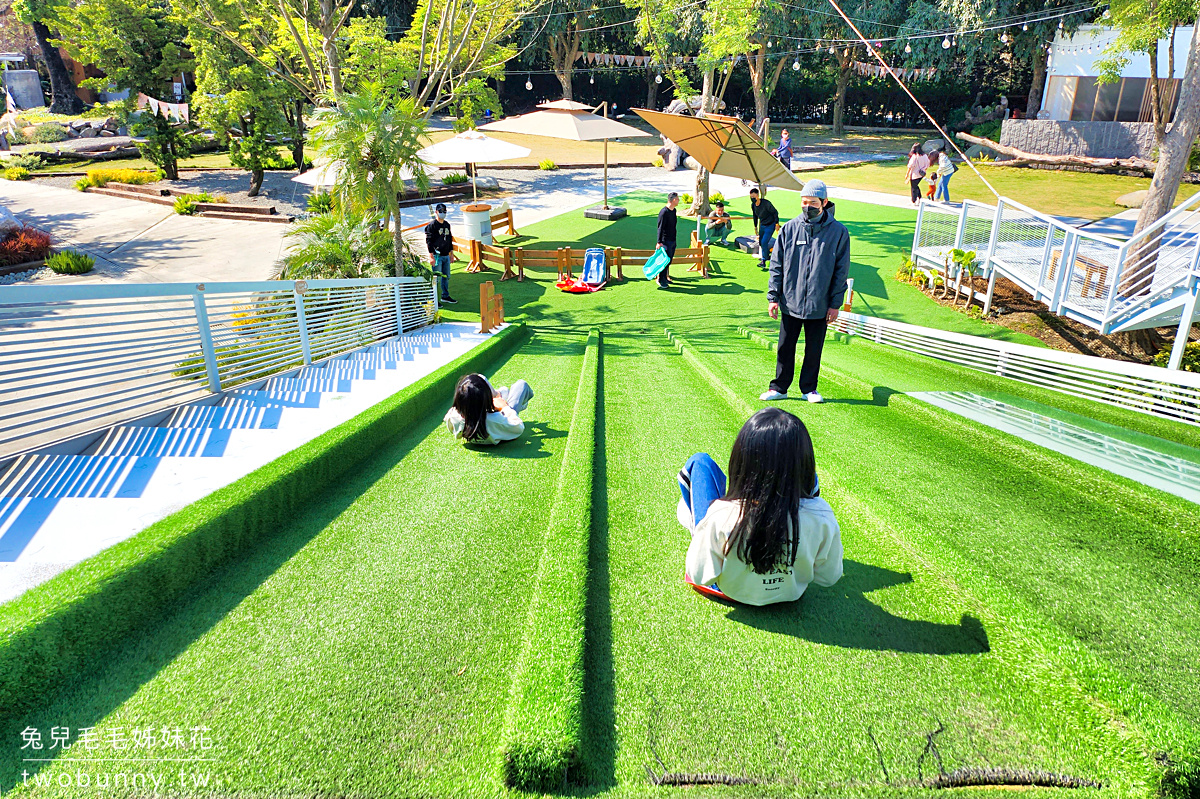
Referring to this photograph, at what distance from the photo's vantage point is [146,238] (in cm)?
1819

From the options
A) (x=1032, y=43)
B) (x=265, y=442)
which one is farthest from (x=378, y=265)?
(x=1032, y=43)

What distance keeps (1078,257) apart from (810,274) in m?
6.87

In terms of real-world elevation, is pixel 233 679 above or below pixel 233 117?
below

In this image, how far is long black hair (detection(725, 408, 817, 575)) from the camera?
2.45 meters

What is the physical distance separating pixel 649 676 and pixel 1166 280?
29.8ft

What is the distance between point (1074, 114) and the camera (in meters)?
28.2

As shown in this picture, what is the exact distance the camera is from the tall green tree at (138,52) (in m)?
24.1

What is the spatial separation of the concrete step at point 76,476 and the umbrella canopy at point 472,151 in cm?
1257

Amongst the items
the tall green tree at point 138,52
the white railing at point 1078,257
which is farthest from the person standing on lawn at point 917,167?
the tall green tree at point 138,52

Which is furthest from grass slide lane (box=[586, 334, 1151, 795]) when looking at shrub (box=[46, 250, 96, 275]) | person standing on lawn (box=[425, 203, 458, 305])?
shrub (box=[46, 250, 96, 275])

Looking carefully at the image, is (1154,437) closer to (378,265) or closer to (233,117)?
(378,265)

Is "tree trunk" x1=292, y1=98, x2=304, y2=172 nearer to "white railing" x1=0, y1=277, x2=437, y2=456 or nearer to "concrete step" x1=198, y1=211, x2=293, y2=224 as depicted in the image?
"concrete step" x1=198, y1=211, x2=293, y2=224

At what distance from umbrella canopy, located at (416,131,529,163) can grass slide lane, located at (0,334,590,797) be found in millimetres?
13093

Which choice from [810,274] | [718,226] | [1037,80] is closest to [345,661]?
[810,274]
